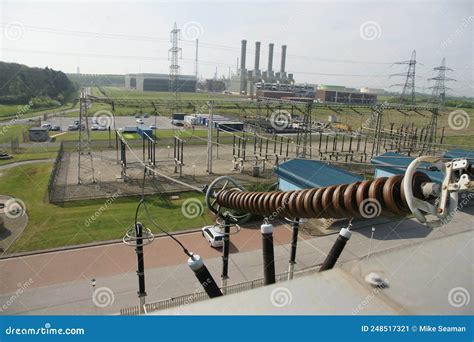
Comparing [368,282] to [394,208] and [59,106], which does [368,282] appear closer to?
[394,208]

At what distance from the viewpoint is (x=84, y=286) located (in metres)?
8.24

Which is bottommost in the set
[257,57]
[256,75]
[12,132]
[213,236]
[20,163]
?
[213,236]

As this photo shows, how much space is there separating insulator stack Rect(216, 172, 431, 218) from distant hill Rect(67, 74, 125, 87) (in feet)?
115

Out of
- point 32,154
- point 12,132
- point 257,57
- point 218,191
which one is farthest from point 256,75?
point 218,191

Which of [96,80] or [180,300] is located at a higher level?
[96,80]

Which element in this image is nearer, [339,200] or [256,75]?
[339,200]

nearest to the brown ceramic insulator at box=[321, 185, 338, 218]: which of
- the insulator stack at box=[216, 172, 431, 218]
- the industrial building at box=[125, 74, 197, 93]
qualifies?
the insulator stack at box=[216, 172, 431, 218]

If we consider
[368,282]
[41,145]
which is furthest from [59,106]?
[368,282]

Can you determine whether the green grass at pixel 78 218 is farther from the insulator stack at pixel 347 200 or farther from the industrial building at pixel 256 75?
the industrial building at pixel 256 75

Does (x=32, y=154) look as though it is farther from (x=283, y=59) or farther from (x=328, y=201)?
(x=283, y=59)

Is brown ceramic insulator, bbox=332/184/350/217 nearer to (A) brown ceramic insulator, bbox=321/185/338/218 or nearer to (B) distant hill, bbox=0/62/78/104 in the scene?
(A) brown ceramic insulator, bbox=321/185/338/218

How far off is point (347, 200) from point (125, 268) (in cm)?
792

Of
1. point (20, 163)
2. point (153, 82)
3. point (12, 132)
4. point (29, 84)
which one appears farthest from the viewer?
point (153, 82)

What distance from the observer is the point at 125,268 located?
9031mm
